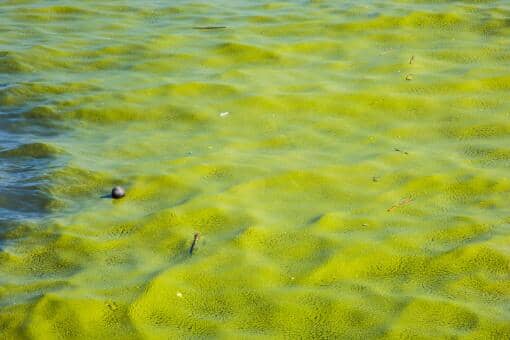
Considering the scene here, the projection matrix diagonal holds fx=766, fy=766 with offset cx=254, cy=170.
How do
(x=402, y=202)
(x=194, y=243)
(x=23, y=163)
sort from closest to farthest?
(x=194, y=243) → (x=402, y=202) → (x=23, y=163)

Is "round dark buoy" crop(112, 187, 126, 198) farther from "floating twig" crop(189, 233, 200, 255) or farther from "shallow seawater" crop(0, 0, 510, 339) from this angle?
"floating twig" crop(189, 233, 200, 255)

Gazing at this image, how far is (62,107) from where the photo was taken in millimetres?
5086

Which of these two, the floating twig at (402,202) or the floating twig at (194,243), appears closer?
the floating twig at (194,243)

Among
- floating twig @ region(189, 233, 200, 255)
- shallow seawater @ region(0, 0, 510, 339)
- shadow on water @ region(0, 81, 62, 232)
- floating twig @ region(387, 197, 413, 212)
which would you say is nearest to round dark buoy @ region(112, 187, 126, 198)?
shallow seawater @ region(0, 0, 510, 339)

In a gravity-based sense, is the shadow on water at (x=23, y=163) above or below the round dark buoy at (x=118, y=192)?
below

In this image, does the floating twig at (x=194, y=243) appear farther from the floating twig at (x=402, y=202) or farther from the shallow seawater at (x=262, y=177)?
the floating twig at (x=402, y=202)

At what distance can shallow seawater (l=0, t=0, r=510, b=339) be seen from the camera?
293cm

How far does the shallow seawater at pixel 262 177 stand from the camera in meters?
2.93

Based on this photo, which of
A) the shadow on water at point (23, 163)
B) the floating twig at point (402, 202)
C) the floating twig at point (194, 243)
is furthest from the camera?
the shadow on water at point (23, 163)

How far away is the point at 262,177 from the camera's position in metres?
3.98

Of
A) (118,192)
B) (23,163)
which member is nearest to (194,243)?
(118,192)

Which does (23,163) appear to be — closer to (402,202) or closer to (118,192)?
(118,192)

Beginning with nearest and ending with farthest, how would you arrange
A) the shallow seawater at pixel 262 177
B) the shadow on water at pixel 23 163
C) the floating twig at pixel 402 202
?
the shallow seawater at pixel 262 177, the floating twig at pixel 402 202, the shadow on water at pixel 23 163

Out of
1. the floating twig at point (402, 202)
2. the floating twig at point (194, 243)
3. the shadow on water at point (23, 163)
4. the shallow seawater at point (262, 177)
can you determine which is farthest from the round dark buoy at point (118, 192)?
the floating twig at point (402, 202)
